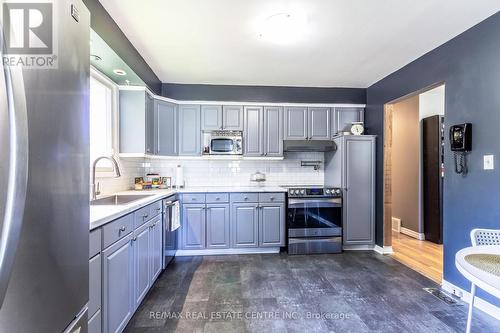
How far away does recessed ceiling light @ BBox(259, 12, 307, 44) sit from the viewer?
2.08 metres

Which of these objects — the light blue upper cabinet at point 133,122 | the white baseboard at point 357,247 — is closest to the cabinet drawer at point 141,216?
the light blue upper cabinet at point 133,122

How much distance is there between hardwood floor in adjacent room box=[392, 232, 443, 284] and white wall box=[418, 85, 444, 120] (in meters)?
2.05

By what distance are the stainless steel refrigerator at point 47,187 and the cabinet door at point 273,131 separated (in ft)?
9.79

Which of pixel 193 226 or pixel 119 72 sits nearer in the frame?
pixel 119 72

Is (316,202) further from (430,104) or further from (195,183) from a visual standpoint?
(430,104)

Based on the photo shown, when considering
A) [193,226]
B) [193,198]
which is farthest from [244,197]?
[193,226]

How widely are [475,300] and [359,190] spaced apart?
5.53 ft

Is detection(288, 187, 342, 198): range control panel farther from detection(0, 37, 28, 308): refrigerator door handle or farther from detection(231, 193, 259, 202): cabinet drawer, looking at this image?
detection(0, 37, 28, 308): refrigerator door handle

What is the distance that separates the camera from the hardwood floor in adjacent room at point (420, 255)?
294 cm

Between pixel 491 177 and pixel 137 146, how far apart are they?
350 cm

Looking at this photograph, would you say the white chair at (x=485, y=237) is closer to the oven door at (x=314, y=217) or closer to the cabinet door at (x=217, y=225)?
the oven door at (x=314, y=217)

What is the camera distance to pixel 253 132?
3.84 metres

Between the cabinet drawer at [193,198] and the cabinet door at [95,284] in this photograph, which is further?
the cabinet drawer at [193,198]

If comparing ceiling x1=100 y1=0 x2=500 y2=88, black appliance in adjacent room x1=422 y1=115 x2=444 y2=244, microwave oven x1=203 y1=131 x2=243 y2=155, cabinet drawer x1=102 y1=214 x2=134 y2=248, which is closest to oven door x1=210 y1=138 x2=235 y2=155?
microwave oven x1=203 y1=131 x2=243 y2=155
